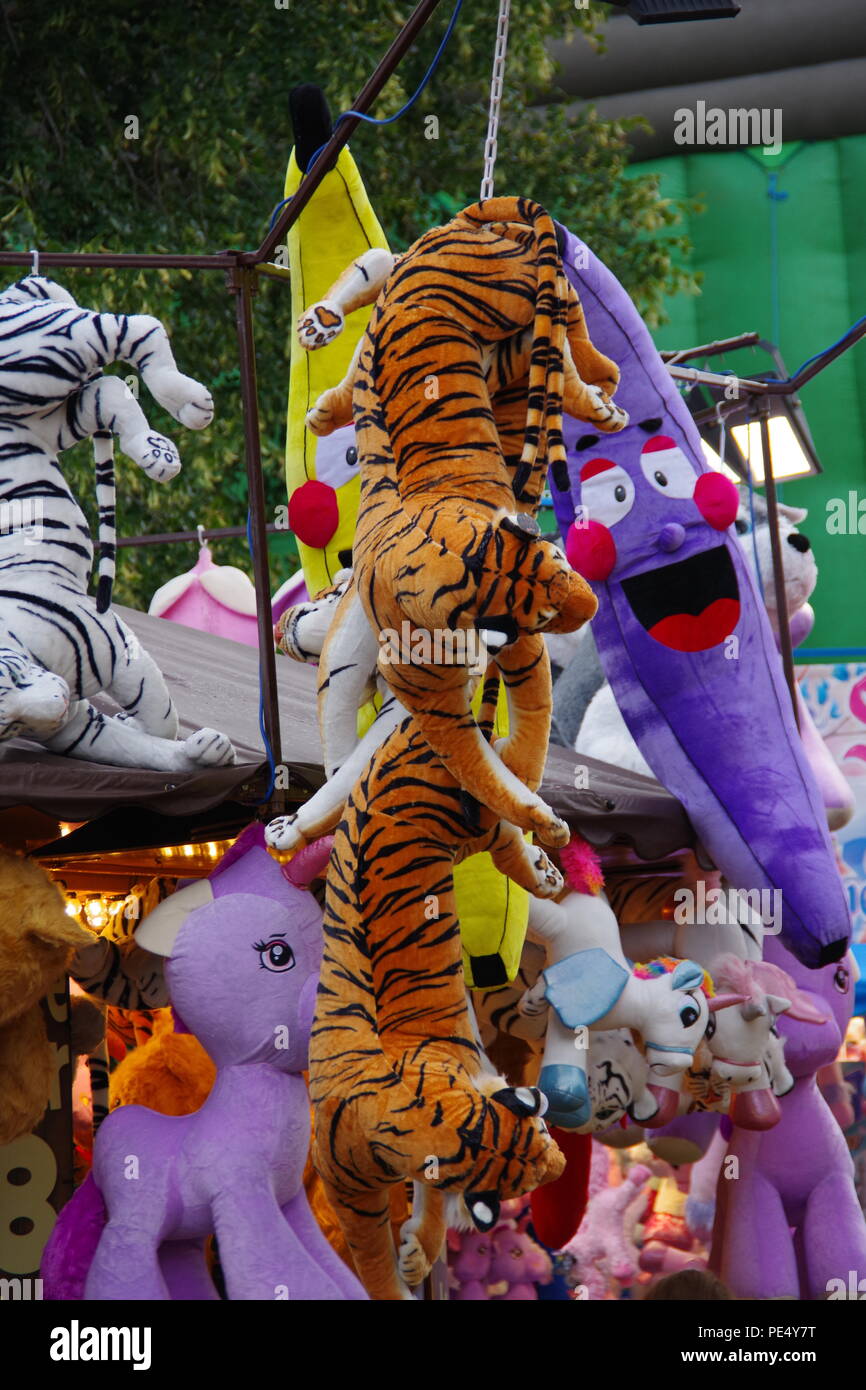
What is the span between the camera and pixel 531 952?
3639mm

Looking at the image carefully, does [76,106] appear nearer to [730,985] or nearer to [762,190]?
[762,190]

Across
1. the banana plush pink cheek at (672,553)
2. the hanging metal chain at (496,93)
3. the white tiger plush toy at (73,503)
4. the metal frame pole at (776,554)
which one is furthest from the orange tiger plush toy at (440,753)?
the metal frame pole at (776,554)

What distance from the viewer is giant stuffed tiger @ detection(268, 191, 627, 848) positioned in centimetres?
239

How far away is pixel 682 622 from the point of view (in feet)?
12.1

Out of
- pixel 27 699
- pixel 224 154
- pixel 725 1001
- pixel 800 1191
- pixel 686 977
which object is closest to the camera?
pixel 27 699

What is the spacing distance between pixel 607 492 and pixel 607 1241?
2805mm

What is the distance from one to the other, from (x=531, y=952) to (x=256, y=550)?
3.49ft

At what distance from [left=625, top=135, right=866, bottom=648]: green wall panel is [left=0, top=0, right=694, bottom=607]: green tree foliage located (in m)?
1.10

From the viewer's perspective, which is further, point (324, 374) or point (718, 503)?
point (718, 503)

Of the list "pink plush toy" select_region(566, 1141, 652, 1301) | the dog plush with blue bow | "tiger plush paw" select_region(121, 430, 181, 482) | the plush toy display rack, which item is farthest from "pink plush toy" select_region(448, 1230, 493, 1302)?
"tiger plush paw" select_region(121, 430, 181, 482)

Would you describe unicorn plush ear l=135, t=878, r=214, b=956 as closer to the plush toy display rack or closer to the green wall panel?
the plush toy display rack

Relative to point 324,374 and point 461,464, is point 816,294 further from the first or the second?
point 461,464

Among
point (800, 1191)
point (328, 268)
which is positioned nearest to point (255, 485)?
point (328, 268)

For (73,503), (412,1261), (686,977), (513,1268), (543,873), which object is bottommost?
(513,1268)
